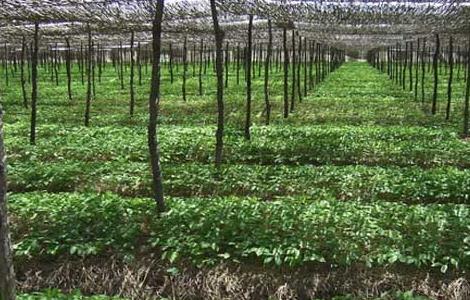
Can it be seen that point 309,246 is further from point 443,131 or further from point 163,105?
point 163,105

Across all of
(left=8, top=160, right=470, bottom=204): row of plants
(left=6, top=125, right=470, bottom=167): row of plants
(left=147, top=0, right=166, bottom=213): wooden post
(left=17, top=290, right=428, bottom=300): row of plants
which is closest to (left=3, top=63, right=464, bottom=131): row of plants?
(left=6, top=125, right=470, bottom=167): row of plants

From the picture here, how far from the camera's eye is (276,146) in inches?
677

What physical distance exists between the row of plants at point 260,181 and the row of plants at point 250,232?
1.08 m

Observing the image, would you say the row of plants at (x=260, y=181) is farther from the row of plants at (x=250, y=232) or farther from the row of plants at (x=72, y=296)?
the row of plants at (x=72, y=296)

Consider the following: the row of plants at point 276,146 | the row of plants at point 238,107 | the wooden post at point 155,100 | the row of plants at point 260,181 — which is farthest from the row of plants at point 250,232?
the row of plants at point 238,107

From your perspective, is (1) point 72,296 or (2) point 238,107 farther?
(2) point 238,107

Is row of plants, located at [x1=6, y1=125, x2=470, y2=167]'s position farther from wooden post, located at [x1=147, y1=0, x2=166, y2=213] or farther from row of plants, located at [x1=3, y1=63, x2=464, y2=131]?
wooden post, located at [x1=147, y1=0, x2=166, y2=213]

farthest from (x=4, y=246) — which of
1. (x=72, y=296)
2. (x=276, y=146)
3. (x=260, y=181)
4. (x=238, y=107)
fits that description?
(x=238, y=107)

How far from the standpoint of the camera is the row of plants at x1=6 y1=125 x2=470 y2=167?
1628 cm

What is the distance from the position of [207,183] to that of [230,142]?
13.3ft

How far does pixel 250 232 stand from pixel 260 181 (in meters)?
3.26

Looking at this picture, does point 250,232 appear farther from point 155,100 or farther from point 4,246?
point 4,246

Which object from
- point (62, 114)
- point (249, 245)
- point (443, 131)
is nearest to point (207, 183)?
point (249, 245)

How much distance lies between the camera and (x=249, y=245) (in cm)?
1048
